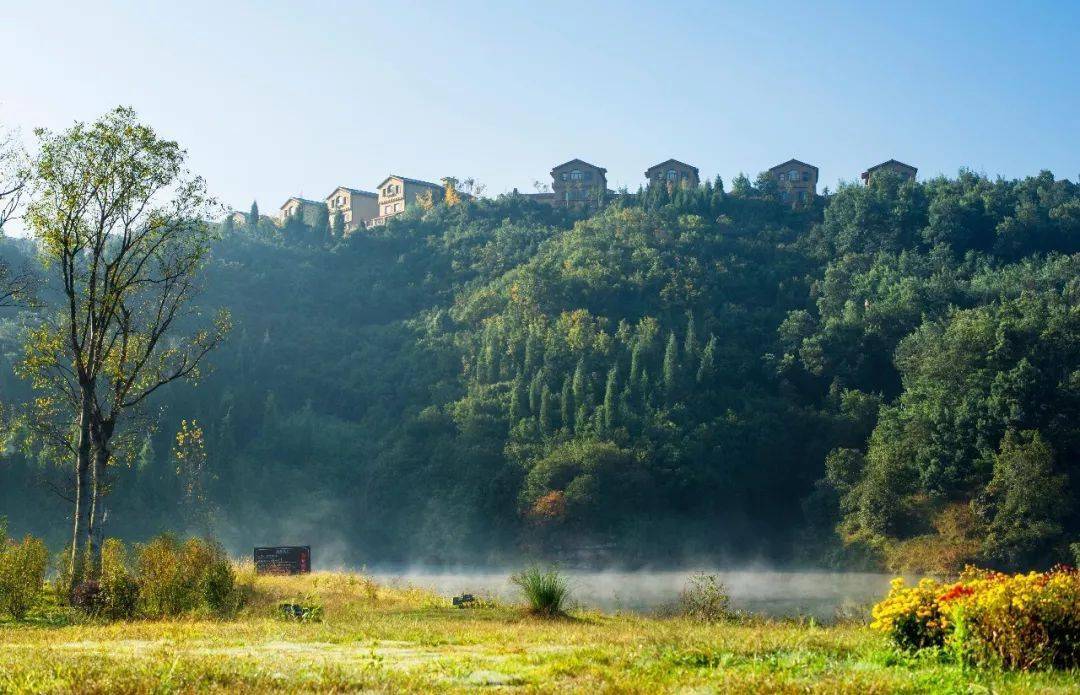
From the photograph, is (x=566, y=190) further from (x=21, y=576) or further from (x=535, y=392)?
(x=21, y=576)

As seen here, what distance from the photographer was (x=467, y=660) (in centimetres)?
962

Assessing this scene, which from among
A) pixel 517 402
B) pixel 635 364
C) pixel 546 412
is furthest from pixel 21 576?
pixel 635 364

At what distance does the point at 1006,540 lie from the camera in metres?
41.3

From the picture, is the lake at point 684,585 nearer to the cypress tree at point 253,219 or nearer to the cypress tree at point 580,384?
the cypress tree at point 580,384

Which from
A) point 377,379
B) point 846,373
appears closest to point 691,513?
point 846,373

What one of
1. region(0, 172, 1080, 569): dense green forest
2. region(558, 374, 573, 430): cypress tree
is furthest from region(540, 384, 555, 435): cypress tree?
region(558, 374, 573, 430): cypress tree

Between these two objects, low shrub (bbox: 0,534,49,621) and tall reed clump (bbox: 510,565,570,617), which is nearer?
tall reed clump (bbox: 510,565,570,617)

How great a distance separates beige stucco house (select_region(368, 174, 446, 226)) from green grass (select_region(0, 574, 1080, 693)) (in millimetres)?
92877

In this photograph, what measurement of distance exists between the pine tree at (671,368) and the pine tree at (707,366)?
4.93 ft

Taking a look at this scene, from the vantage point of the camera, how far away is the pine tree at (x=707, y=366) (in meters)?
60.0

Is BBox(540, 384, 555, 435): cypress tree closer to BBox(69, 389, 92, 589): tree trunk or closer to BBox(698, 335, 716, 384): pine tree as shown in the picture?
BBox(698, 335, 716, 384): pine tree

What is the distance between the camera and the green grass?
25.4 feet

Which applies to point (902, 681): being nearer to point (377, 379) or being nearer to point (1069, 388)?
point (1069, 388)

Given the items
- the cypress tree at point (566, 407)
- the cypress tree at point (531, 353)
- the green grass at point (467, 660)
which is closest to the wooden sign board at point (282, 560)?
the green grass at point (467, 660)
